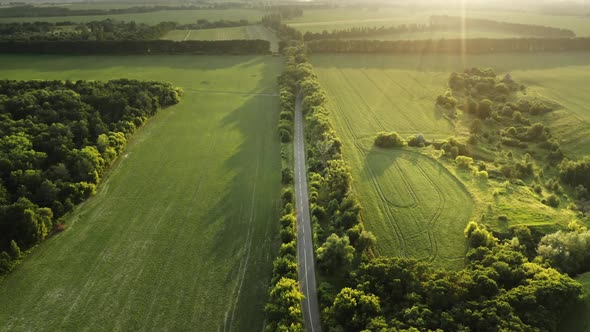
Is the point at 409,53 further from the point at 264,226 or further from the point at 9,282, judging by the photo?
the point at 9,282

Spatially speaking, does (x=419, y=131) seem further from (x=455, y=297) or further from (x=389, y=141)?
(x=455, y=297)

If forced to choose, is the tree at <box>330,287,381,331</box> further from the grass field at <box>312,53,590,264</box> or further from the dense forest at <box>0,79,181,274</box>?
the dense forest at <box>0,79,181,274</box>

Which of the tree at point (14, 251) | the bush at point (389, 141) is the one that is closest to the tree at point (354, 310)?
the tree at point (14, 251)

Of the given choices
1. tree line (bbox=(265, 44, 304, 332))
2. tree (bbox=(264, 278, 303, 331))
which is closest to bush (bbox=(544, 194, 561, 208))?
tree line (bbox=(265, 44, 304, 332))

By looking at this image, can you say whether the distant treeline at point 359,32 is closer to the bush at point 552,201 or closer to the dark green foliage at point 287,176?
the dark green foliage at point 287,176

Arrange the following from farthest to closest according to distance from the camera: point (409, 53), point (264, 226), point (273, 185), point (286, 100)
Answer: point (409, 53)
point (286, 100)
point (273, 185)
point (264, 226)

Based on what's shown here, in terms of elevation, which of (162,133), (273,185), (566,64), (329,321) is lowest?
(329,321)

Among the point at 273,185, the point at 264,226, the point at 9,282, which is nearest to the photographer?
the point at 9,282

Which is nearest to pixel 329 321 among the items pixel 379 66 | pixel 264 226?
→ pixel 264 226
